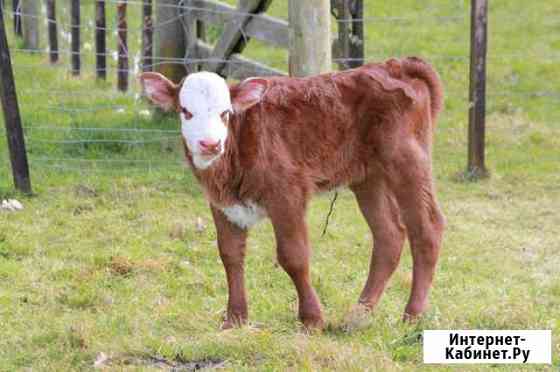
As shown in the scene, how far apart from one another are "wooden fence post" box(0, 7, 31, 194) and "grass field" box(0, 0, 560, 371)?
0.17m

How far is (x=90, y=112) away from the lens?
11812 millimetres

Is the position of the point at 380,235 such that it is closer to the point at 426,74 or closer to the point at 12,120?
the point at 426,74

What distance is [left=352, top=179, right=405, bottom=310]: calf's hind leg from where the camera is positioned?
22.0 feet

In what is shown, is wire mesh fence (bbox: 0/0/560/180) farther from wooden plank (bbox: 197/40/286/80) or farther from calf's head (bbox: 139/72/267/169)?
calf's head (bbox: 139/72/267/169)

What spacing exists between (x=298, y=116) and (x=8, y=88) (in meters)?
4.08

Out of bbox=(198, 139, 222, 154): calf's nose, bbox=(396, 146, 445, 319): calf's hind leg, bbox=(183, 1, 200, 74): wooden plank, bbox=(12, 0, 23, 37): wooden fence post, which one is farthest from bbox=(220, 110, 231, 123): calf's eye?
bbox=(12, 0, 23, 37): wooden fence post

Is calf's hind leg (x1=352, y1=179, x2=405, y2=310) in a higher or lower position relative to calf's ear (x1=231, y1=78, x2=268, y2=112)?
lower

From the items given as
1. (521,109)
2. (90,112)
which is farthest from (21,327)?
(521,109)

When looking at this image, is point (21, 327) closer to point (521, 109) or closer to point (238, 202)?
point (238, 202)

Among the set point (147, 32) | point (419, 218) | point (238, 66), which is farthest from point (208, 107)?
point (147, 32)

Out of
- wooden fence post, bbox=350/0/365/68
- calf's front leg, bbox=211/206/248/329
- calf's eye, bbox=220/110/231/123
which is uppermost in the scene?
calf's eye, bbox=220/110/231/123

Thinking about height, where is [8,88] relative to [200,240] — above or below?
above

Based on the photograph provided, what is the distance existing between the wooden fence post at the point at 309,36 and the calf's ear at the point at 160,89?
2.79m

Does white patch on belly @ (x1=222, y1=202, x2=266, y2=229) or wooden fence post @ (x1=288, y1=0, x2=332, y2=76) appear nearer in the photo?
white patch on belly @ (x1=222, y1=202, x2=266, y2=229)
